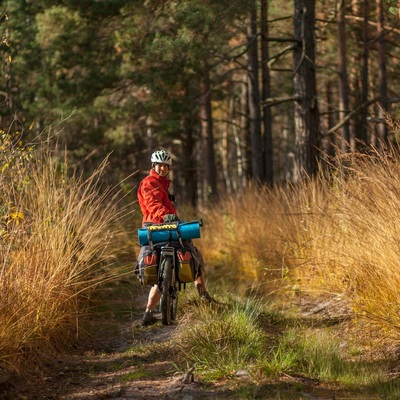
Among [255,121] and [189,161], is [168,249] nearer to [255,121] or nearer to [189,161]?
[255,121]

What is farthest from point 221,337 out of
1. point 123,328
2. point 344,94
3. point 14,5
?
point 14,5

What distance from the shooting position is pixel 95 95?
2225cm

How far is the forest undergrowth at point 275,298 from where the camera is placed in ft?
22.4

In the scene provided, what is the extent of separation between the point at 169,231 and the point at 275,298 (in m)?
2.71

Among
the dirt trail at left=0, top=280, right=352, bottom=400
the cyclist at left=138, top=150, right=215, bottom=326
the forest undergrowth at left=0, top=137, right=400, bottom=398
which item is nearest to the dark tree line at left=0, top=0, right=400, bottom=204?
the forest undergrowth at left=0, top=137, right=400, bottom=398

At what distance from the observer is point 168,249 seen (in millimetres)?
8508

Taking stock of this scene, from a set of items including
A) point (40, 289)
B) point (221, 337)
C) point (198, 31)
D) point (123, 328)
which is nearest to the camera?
point (221, 337)

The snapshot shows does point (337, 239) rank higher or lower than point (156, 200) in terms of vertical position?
lower

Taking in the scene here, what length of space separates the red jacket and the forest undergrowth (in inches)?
20.1

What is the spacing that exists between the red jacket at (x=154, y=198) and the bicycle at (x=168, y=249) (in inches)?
12.2

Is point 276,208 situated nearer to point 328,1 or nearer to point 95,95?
point 95,95

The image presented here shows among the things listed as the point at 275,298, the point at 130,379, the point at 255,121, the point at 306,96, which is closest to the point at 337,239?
the point at 275,298

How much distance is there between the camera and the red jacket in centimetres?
876

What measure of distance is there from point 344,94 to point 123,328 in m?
14.1
